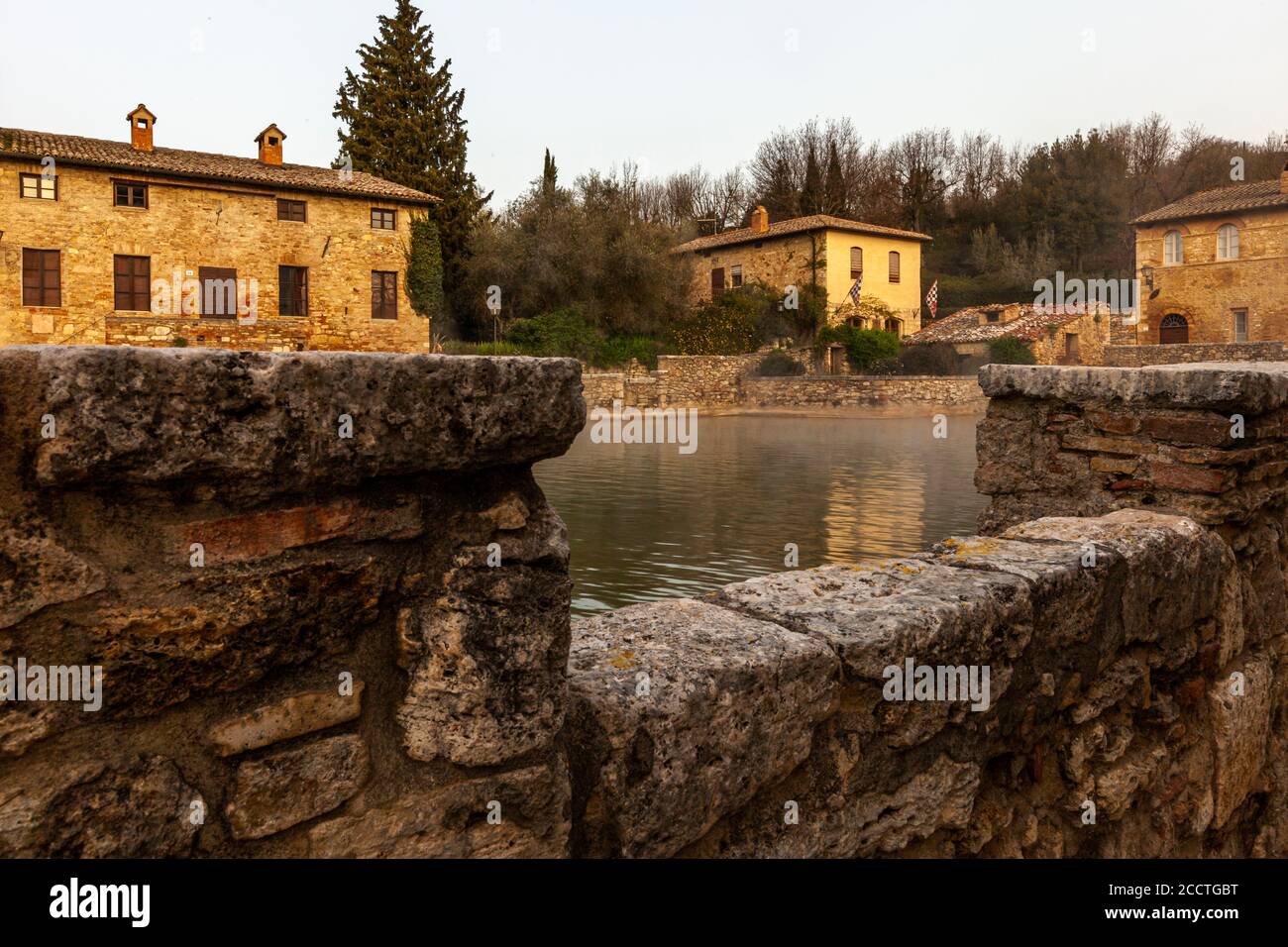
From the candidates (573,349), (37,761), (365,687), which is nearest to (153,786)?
(37,761)

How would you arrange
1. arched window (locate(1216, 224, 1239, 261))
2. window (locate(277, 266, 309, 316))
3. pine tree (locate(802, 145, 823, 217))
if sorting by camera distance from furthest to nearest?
pine tree (locate(802, 145, 823, 217)) → arched window (locate(1216, 224, 1239, 261)) → window (locate(277, 266, 309, 316))

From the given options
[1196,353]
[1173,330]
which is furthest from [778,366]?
[1173,330]

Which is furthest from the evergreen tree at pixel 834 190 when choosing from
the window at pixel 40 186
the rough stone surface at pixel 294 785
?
the rough stone surface at pixel 294 785

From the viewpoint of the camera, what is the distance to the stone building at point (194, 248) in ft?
76.1

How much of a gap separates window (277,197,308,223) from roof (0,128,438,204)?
0.48 m

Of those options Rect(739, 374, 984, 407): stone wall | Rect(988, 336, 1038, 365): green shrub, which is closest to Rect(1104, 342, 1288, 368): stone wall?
Rect(988, 336, 1038, 365): green shrub

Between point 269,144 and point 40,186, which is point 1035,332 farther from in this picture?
point 40,186

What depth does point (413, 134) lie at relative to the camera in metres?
29.2

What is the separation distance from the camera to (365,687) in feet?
4.41

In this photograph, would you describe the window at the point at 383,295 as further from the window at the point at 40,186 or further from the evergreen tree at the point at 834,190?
the evergreen tree at the point at 834,190

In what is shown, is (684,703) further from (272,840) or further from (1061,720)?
(1061,720)

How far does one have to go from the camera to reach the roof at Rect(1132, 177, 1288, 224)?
101 feet

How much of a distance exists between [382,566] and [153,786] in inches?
15.4

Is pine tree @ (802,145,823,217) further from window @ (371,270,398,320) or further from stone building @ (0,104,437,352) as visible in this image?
window @ (371,270,398,320)
